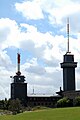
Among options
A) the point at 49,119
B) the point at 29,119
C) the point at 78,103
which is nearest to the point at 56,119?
the point at 49,119

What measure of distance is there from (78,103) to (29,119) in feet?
283

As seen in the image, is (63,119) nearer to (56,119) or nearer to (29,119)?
(56,119)

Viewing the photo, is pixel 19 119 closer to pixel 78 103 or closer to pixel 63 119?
pixel 63 119

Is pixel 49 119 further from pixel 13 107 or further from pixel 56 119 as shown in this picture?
pixel 13 107

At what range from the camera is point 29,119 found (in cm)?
7775

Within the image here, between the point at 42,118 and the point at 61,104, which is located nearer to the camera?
the point at 42,118

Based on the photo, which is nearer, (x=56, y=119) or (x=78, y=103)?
(x=56, y=119)

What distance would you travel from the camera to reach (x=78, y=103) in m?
162

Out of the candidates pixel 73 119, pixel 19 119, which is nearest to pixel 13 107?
pixel 19 119

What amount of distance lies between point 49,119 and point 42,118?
364cm

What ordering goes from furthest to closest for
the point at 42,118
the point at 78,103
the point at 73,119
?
the point at 78,103 < the point at 42,118 < the point at 73,119

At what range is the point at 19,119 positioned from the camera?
79.7m

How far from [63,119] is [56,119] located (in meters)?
2.01

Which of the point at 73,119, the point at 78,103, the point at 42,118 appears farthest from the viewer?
the point at 78,103
